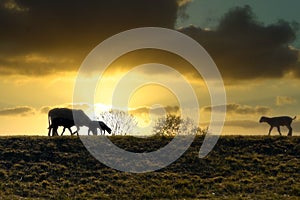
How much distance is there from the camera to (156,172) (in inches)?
1821

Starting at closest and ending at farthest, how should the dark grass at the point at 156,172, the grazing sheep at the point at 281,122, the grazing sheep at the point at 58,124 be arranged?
the dark grass at the point at 156,172
the grazing sheep at the point at 58,124
the grazing sheep at the point at 281,122

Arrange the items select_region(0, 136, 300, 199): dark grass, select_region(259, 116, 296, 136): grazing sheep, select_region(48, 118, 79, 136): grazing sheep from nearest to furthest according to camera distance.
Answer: select_region(0, 136, 300, 199): dark grass
select_region(48, 118, 79, 136): grazing sheep
select_region(259, 116, 296, 136): grazing sheep

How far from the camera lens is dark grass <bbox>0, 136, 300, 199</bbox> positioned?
42188 mm

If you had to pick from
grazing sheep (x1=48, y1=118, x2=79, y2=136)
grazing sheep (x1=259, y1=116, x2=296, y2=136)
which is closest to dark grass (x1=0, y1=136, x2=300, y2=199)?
grazing sheep (x1=48, y1=118, x2=79, y2=136)

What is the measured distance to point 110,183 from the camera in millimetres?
44125

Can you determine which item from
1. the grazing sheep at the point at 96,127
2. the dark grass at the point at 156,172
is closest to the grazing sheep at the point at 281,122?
the dark grass at the point at 156,172

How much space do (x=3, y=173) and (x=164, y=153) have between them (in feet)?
38.7

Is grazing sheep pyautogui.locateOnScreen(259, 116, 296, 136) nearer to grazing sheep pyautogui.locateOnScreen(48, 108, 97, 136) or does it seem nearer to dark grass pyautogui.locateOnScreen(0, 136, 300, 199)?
dark grass pyautogui.locateOnScreen(0, 136, 300, 199)

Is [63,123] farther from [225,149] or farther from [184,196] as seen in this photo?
[184,196]

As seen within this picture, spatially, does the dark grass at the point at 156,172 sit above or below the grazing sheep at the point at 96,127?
below

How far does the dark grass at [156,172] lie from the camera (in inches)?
1661

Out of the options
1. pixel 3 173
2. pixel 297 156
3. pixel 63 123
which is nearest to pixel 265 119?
pixel 297 156

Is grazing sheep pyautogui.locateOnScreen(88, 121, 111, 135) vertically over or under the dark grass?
over

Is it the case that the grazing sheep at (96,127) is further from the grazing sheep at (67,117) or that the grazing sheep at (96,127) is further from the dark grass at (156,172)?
the dark grass at (156,172)
